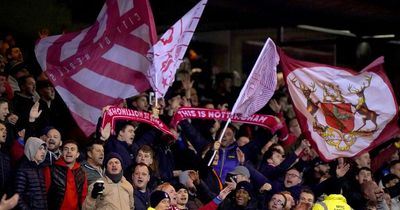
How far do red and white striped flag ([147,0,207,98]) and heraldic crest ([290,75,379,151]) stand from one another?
7.45 ft

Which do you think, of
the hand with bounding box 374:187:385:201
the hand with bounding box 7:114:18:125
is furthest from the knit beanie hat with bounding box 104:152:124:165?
the hand with bounding box 374:187:385:201

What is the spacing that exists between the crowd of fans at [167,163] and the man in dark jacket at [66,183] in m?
0.01

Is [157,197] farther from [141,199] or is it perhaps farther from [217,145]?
[217,145]

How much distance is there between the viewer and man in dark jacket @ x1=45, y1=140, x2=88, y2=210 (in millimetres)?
11961

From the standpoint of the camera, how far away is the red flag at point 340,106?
51.1 ft

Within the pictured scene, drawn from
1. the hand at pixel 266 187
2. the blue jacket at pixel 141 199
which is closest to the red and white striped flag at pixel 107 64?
the blue jacket at pixel 141 199

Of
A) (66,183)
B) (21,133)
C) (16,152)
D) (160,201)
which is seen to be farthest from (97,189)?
(21,133)

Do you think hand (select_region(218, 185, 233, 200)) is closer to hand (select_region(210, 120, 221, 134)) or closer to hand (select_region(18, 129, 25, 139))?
hand (select_region(18, 129, 25, 139))

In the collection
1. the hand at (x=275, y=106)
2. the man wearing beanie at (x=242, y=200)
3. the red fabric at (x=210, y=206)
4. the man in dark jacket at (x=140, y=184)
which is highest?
the man in dark jacket at (x=140, y=184)

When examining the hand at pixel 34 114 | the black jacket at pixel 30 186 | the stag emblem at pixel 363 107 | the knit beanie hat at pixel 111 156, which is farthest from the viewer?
the stag emblem at pixel 363 107

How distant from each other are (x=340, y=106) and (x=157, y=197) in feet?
15.0

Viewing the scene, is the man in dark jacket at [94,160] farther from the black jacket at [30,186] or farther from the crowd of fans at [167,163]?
the black jacket at [30,186]

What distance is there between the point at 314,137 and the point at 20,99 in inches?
156

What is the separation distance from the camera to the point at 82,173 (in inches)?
478
